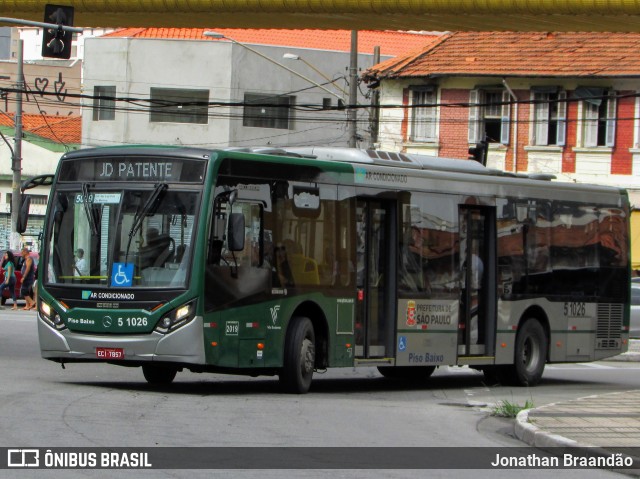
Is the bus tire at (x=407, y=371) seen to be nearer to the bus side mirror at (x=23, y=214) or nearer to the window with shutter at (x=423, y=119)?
the bus side mirror at (x=23, y=214)

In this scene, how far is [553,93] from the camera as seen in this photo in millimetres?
41094

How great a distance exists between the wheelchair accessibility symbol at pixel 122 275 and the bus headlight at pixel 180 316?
0.62 metres

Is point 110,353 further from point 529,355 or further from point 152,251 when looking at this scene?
point 529,355

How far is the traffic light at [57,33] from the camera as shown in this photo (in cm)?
2050

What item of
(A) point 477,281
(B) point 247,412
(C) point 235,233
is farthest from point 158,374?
(A) point 477,281

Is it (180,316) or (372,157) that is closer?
(180,316)

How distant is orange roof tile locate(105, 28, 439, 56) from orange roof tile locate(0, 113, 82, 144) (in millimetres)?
13044

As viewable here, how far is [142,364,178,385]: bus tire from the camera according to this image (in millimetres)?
16281

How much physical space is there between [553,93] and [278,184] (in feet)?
88.9

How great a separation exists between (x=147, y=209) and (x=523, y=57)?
1149 inches

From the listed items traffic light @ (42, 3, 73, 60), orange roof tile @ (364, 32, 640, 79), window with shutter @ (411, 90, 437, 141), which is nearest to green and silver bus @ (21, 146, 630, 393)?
traffic light @ (42, 3, 73, 60)

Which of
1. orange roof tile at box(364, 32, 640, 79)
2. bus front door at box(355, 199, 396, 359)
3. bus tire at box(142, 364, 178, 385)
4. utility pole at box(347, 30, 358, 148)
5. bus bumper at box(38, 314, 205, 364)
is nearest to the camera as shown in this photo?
bus bumper at box(38, 314, 205, 364)

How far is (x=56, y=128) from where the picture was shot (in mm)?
73938

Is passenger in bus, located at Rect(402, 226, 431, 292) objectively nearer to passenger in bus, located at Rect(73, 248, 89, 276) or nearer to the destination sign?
the destination sign
